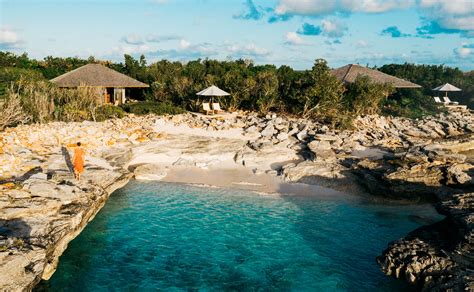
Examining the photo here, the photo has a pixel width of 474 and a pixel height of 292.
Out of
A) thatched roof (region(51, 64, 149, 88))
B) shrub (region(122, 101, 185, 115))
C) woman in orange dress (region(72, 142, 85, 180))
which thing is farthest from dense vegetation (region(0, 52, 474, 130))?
woman in orange dress (region(72, 142, 85, 180))

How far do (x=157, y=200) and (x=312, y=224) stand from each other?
574 cm

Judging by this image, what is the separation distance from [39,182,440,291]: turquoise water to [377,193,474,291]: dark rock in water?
48 centimetres

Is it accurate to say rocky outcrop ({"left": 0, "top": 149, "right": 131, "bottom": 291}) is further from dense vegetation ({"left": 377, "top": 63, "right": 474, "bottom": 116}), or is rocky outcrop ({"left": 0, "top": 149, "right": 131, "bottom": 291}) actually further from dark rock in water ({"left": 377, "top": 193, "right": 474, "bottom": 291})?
dense vegetation ({"left": 377, "top": 63, "right": 474, "bottom": 116})

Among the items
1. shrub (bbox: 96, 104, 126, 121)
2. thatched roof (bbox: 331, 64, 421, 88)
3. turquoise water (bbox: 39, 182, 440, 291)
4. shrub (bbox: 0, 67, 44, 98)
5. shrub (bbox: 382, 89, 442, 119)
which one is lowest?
turquoise water (bbox: 39, 182, 440, 291)

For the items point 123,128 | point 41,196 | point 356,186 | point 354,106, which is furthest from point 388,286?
point 354,106

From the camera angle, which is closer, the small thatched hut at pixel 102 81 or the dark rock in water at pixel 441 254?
the dark rock in water at pixel 441 254

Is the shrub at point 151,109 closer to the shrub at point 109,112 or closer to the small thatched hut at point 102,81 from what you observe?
the shrub at point 109,112

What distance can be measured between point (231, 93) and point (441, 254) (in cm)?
2082

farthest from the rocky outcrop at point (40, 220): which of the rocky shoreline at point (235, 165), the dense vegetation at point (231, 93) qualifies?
the dense vegetation at point (231, 93)

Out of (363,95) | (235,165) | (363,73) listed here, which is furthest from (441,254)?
(363,73)

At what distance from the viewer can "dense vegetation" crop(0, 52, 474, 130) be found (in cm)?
2409

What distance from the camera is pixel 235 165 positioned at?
18984mm

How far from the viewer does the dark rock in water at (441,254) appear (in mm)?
8125

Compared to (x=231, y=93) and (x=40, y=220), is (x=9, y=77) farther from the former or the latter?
(x=40, y=220)
